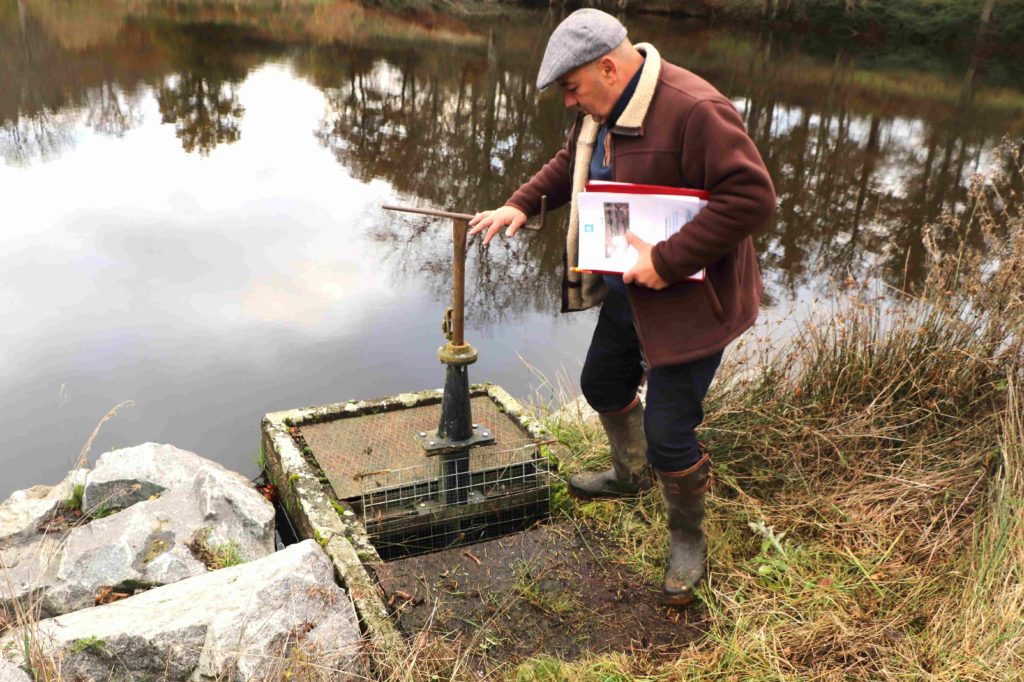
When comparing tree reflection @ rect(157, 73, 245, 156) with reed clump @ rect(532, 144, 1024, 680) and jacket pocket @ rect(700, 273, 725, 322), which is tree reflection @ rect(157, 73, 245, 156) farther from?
jacket pocket @ rect(700, 273, 725, 322)

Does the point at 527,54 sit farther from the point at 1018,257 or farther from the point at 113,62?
the point at 1018,257

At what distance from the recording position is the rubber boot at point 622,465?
3.48m

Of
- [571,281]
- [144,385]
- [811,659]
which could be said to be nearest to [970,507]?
[811,659]

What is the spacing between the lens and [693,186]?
2.65m

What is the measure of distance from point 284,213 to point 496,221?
6.27 metres

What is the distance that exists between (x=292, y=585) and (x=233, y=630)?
222mm

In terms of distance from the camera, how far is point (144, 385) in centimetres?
588

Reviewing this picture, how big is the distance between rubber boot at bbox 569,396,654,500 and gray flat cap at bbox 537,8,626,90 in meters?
1.39

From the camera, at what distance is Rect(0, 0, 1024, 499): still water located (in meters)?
6.02

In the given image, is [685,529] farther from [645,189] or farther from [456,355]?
[645,189]

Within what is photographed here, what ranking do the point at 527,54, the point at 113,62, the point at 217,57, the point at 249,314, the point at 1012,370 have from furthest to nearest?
the point at 527,54
the point at 217,57
the point at 113,62
the point at 249,314
the point at 1012,370

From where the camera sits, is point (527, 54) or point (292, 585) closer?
point (292, 585)

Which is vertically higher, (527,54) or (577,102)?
(577,102)

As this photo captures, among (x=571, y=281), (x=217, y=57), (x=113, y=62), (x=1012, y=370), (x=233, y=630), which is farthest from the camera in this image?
(x=217, y=57)
